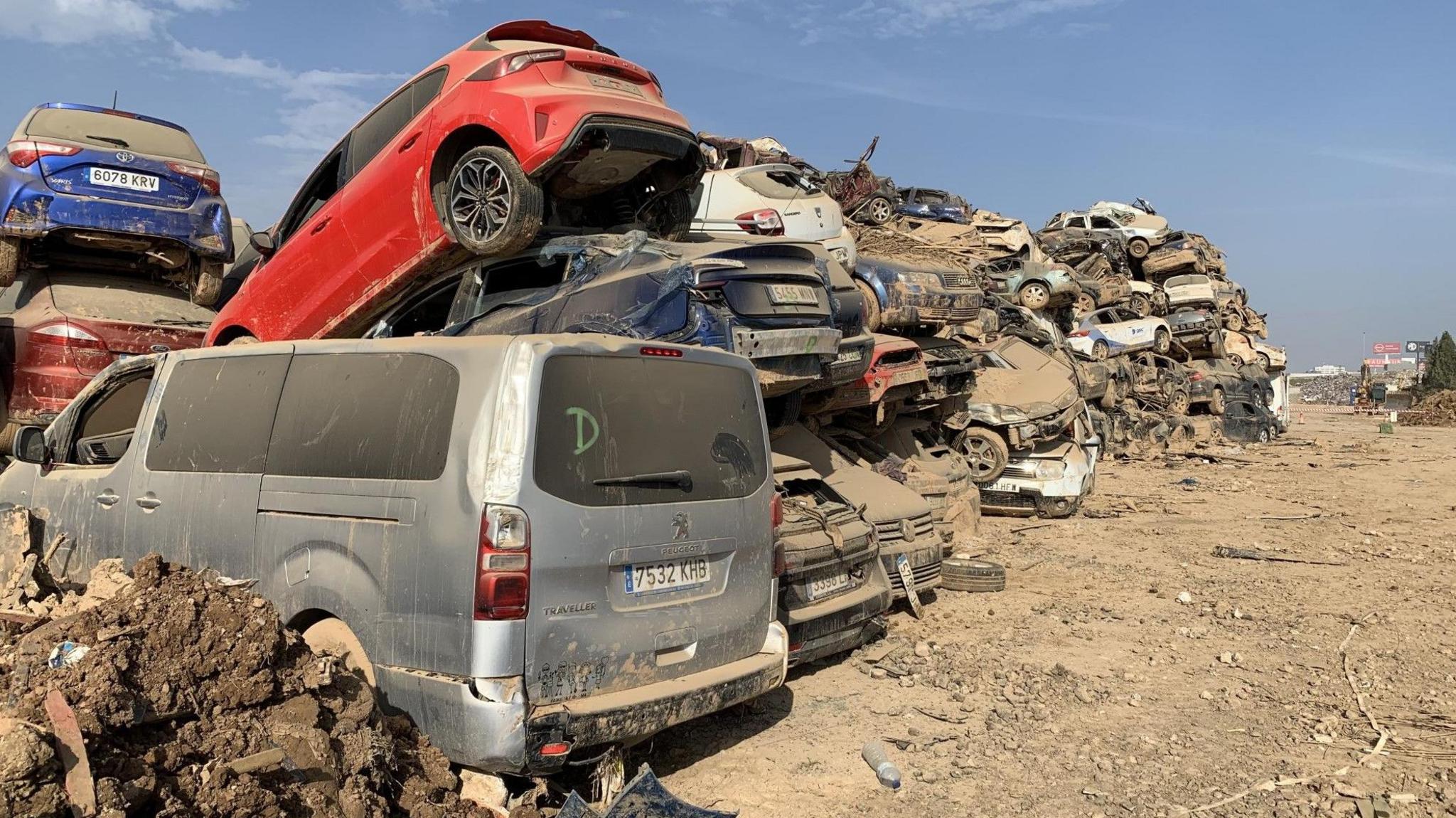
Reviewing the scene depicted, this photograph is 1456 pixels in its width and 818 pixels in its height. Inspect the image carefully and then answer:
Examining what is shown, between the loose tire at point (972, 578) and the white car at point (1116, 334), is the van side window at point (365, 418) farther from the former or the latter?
the white car at point (1116, 334)

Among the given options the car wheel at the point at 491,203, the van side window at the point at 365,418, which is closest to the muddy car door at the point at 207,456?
the van side window at the point at 365,418

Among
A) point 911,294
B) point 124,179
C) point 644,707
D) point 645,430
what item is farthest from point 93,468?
point 911,294

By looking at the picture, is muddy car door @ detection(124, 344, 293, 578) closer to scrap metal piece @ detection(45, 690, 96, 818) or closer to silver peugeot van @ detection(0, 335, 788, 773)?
silver peugeot van @ detection(0, 335, 788, 773)

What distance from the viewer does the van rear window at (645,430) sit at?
3.40 meters

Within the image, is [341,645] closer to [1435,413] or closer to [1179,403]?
[1179,403]

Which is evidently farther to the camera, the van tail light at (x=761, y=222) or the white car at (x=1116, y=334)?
the white car at (x=1116, y=334)

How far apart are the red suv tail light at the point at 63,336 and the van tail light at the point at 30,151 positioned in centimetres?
138

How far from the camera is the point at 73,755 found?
2.59m

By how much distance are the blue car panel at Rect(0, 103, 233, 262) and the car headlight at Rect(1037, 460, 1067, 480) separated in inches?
338

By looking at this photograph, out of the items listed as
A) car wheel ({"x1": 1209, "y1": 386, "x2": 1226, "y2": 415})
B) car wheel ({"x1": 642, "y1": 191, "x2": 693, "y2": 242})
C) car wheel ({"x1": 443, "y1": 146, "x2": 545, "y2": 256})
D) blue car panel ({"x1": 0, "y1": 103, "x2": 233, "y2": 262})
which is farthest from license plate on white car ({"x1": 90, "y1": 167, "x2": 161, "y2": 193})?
car wheel ({"x1": 1209, "y1": 386, "x2": 1226, "y2": 415})

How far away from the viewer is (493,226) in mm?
6086

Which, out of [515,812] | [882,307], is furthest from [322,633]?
[882,307]

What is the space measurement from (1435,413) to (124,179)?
38.9 metres

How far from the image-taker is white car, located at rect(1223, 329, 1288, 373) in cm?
2464
